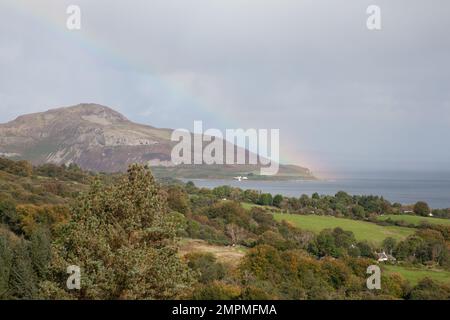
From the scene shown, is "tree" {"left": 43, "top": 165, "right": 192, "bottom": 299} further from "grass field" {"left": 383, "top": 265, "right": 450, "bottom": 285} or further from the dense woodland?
"grass field" {"left": 383, "top": 265, "right": 450, "bottom": 285}

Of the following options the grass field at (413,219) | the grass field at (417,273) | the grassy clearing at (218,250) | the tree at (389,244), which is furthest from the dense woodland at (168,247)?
the grass field at (417,273)

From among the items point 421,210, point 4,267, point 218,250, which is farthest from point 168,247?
point 421,210

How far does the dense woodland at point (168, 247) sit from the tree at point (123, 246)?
0.03 m

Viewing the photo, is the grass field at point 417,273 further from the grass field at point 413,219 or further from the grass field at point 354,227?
the grass field at point 413,219

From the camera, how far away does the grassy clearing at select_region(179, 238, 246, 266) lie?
1506 inches

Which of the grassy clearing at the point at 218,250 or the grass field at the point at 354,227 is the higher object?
the grassy clearing at the point at 218,250

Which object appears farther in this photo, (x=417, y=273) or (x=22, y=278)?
(x=417, y=273)

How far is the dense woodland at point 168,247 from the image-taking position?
1249 cm

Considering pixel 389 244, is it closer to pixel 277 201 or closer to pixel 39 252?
pixel 277 201

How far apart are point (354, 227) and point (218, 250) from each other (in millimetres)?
28152

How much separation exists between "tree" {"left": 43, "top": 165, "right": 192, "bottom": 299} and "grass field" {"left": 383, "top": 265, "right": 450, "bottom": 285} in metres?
31.0

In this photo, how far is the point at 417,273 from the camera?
41406 mm

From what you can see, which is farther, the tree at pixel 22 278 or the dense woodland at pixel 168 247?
the tree at pixel 22 278
